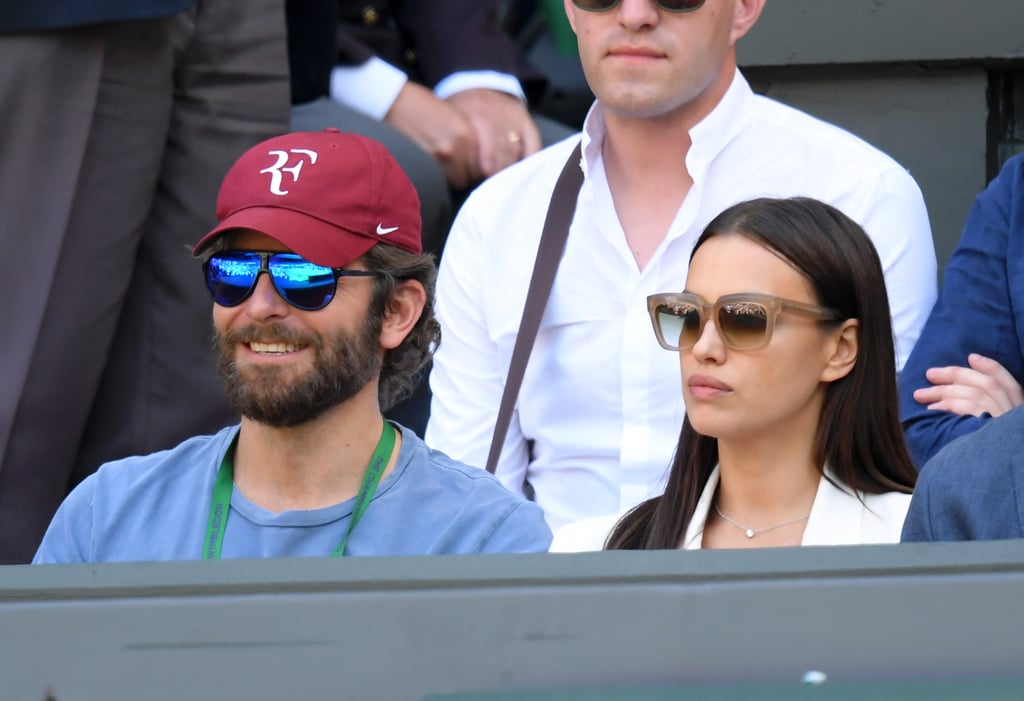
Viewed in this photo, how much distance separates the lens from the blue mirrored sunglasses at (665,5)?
114 inches

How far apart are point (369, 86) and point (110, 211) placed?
2.25ft

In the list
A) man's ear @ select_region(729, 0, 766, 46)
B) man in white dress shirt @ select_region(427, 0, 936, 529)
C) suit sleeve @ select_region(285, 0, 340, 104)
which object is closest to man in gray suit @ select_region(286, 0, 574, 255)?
suit sleeve @ select_region(285, 0, 340, 104)

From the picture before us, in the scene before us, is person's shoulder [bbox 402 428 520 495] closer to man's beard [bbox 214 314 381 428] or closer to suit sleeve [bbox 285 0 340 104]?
man's beard [bbox 214 314 381 428]

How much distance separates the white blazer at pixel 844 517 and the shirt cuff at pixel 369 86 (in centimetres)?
148

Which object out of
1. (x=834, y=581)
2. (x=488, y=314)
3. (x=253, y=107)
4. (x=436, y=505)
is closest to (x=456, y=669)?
(x=834, y=581)

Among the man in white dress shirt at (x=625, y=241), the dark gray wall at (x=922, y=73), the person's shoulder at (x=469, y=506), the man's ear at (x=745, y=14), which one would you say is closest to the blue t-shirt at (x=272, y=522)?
the person's shoulder at (x=469, y=506)

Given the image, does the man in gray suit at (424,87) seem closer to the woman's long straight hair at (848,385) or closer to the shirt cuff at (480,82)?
the shirt cuff at (480,82)

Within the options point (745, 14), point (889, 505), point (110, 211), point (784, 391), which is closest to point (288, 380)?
point (784, 391)

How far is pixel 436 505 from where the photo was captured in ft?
7.54

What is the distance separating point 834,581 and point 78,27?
2081 mm

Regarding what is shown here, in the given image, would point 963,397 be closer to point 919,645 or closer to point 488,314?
point 488,314

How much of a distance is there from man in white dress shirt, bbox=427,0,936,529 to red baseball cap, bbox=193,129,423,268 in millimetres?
506

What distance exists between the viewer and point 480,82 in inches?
143

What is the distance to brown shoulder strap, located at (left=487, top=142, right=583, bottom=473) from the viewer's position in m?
2.96
